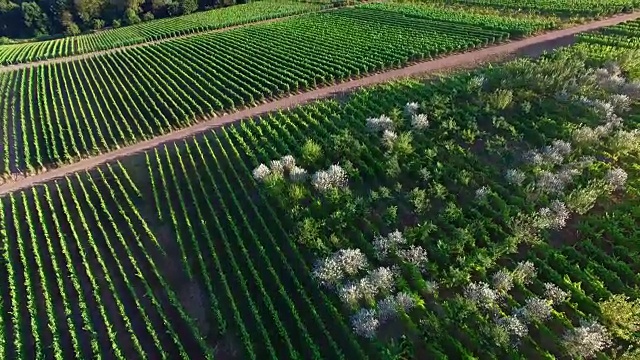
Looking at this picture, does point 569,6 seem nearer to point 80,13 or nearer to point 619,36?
point 619,36

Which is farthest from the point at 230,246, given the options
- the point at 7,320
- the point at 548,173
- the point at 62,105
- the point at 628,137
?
the point at 62,105

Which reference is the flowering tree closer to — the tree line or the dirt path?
the dirt path

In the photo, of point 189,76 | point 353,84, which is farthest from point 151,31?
point 353,84

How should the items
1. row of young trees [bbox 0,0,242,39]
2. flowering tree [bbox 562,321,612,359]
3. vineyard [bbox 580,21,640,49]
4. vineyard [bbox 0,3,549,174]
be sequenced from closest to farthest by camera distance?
1. flowering tree [bbox 562,321,612,359]
2. vineyard [bbox 0,3,549,174]
3. vineyard [bbox 580,21,640,49]
4. row of young trees [bbox 0,0,242,39]

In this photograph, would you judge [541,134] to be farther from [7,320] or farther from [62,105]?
[62,105]

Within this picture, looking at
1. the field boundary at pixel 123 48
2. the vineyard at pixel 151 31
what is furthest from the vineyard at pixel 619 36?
the vineyard at pixel 151 31

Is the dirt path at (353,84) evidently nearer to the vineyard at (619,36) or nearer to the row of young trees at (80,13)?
the vineyard at (619,36)

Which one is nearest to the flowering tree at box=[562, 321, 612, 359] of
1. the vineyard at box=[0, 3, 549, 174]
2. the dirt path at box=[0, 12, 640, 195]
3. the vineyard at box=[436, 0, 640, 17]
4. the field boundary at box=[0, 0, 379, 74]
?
the dirt path at box=[0, 12, 640, 195]
